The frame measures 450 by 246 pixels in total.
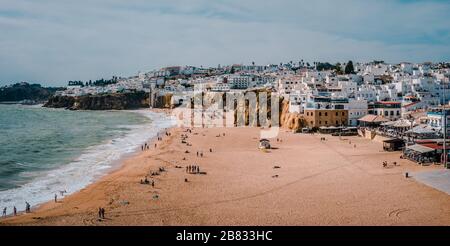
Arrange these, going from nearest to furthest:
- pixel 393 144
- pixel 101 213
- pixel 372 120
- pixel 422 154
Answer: pixel 101 213, pixel 422 154, pixel 393 144, pixel 372 120

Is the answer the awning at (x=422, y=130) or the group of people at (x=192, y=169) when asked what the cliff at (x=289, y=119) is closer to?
the awning at (x=422, y=130)

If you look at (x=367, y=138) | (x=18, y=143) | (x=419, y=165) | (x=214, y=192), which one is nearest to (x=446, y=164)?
(x=419, y=165)

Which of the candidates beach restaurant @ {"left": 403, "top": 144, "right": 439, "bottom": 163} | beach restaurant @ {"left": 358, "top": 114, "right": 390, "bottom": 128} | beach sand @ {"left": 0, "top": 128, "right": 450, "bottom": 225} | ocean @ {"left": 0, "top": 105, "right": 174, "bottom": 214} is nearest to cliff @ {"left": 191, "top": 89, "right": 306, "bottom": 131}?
beach restaurant @ {"left": 358, "top": 114, "right": 390, "bottom": 128}

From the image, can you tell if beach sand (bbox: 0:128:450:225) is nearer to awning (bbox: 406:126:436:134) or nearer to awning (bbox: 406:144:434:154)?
awning (bbox: 406:144:434:154)

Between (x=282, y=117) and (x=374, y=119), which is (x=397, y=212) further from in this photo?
(x=282, y=117)

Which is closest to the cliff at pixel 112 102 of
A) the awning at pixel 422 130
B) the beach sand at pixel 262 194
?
the beach sand at pixel 262 194

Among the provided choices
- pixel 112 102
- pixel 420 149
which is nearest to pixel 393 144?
pixel 420 149

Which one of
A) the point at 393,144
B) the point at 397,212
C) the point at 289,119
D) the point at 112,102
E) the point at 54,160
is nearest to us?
the point at 397,212
